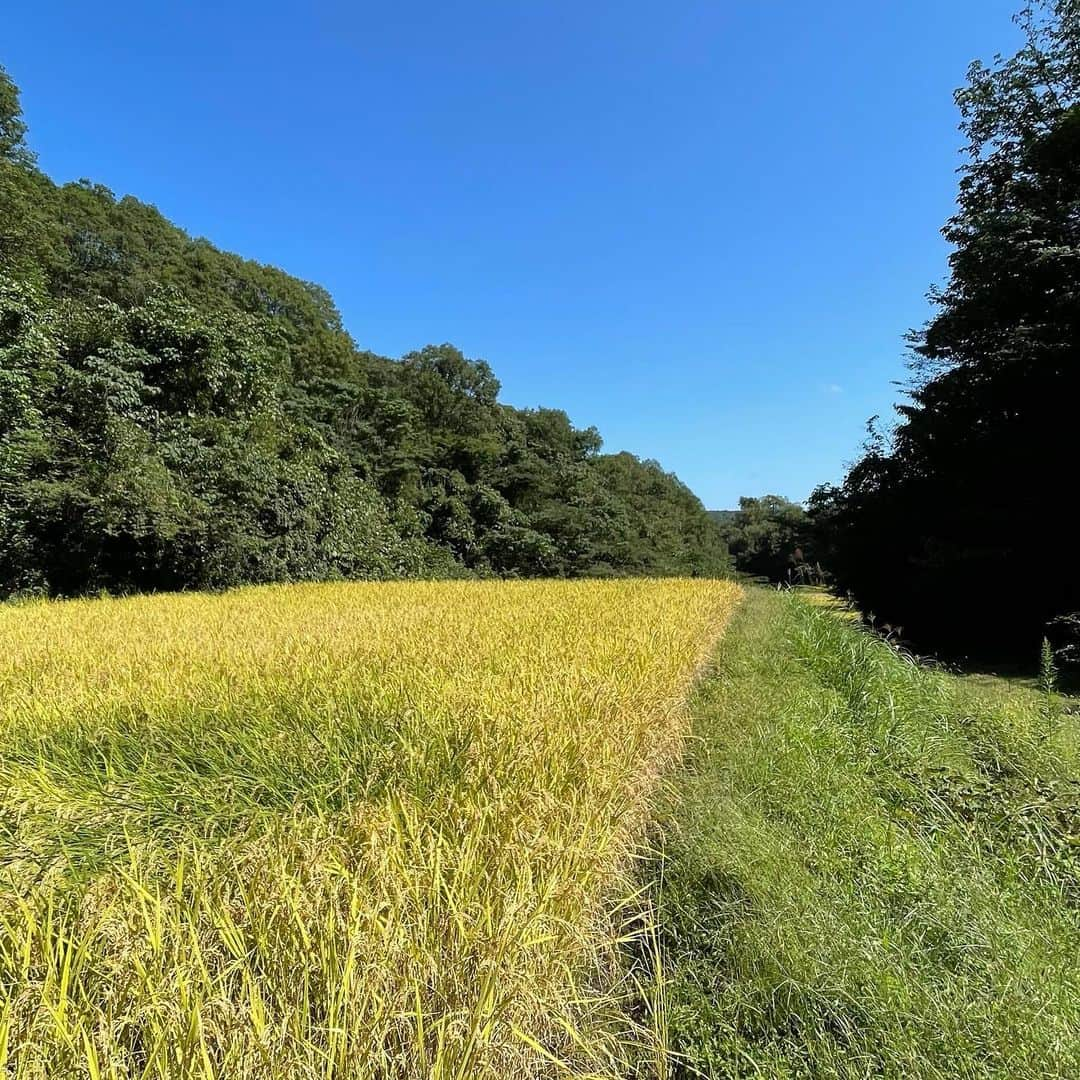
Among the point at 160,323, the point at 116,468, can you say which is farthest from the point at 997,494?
the point at 160,323

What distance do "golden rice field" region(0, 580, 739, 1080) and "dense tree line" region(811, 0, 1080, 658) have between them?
10.9 metres

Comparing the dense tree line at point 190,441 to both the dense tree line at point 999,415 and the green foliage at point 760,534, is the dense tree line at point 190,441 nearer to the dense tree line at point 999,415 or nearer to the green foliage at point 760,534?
the dense tree line at point 999,415

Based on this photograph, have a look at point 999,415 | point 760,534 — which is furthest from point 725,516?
point 999,415

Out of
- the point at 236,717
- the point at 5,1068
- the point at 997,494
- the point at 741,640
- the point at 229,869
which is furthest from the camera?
the point at 997,494

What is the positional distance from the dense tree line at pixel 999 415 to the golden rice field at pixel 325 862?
10.9 meters

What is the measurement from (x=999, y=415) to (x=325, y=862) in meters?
14.1

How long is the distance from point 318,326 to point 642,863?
2749 cm

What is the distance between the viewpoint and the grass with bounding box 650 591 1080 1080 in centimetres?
138

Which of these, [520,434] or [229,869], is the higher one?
[520,434]

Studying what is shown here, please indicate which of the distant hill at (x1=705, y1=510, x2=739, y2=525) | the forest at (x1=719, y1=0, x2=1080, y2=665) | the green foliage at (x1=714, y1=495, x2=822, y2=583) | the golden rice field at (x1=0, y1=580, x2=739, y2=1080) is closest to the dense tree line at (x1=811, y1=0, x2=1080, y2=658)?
the forest at (x1=719, y1=0, x2=1080, y2=665)

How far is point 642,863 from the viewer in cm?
211

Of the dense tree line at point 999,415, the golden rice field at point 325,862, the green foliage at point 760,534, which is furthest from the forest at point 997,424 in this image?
the green foliage at point 760,534

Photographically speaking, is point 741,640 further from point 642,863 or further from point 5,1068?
point 5,1068

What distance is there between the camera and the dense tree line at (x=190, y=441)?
927cm
